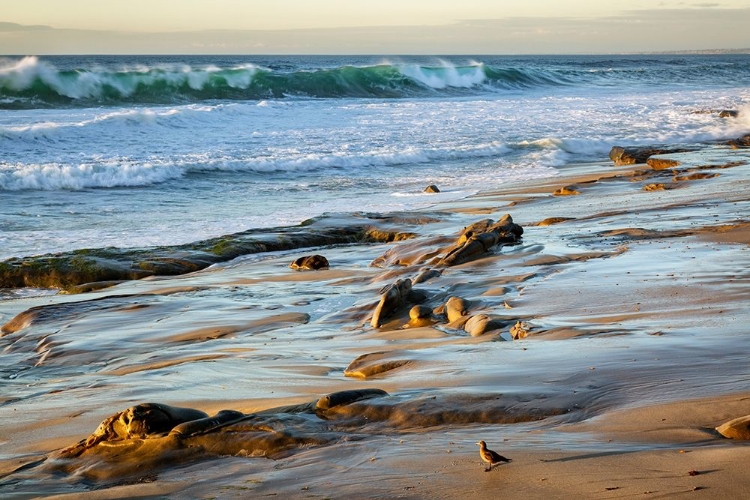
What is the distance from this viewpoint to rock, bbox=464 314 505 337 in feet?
17.9

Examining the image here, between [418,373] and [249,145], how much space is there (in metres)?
18.2

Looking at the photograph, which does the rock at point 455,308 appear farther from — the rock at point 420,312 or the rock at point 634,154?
the rock at point 634,154

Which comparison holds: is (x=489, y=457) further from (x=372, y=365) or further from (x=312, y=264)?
(x=312, y=264)

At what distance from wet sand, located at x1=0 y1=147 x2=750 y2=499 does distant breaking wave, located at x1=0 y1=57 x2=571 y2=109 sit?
2751 centimetres

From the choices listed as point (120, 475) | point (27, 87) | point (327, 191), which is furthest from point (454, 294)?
point (27, 87)

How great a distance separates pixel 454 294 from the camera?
664 centimetres

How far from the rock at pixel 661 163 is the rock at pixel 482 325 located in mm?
10449

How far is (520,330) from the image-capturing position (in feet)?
17.3

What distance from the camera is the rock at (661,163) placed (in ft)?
50.0

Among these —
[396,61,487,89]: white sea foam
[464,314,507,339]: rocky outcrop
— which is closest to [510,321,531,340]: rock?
[464,314,507,339]: rocky outcrop

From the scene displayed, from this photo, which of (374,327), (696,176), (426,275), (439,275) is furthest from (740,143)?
(374,327)

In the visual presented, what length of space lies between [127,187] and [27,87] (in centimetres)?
2021

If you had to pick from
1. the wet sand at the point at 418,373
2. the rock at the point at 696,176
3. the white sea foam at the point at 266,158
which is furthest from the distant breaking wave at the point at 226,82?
the wet sand at the point at 418,373

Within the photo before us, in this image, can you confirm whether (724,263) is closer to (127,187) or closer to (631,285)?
(631,285)
